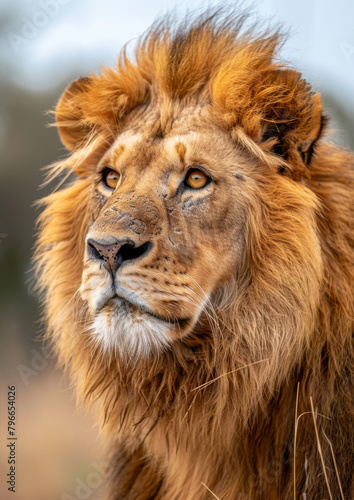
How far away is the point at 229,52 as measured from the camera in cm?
298

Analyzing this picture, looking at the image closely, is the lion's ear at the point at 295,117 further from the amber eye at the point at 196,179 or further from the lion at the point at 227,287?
the amber eye at the point at 196,179

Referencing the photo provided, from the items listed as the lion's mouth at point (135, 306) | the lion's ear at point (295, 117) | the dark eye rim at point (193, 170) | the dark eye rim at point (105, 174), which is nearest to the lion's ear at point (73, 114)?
the dark eye rim at point (105, 174)

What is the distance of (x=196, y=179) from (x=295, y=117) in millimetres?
503

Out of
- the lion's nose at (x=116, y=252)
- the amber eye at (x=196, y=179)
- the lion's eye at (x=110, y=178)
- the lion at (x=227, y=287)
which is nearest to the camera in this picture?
the lion's nose at (x=116, y=252)

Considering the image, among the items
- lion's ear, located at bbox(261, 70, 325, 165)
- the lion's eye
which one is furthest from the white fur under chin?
lion's ear, located at bbox(261, 70, 325, 165)

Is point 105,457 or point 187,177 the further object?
point 105,457

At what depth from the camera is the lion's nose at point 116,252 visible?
2.36 metres

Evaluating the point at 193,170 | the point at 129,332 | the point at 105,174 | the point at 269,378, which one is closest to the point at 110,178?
the point at 105,174

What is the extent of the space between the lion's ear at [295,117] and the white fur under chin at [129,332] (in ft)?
3.17

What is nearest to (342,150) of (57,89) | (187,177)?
(187,177)

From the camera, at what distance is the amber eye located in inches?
106

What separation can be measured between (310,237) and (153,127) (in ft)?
2.82

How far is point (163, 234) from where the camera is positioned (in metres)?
2.53

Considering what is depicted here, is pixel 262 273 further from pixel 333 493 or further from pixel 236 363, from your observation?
pixel 333 493
